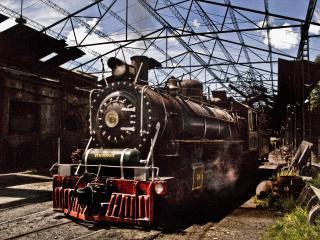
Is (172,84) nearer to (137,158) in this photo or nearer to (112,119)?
(112,119)

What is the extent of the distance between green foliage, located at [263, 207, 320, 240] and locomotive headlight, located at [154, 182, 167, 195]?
1809 millimetres

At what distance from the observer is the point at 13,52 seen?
14797mm

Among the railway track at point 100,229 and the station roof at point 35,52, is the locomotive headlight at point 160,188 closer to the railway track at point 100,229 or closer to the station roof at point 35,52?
the railway track at point 100,229

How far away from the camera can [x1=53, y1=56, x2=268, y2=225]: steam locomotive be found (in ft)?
20.6

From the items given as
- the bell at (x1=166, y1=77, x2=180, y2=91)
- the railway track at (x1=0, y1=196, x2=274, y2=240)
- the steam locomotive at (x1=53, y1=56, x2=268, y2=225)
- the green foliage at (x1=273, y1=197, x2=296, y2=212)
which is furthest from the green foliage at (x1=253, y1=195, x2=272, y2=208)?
the bell at (x1=166, y1=77, x2=180, y2=91)

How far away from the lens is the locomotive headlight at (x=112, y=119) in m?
7.18

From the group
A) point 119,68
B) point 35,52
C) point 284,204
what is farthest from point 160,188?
point 35,52

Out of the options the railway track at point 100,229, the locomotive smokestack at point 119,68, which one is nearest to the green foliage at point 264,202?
the railway track at point 100,229

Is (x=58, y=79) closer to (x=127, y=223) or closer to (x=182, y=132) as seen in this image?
(x=182, y=132)

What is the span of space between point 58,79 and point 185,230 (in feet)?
42.8

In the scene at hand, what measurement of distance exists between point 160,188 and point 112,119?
6.43 feet

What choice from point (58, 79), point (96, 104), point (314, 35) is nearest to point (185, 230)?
point (96, 104)

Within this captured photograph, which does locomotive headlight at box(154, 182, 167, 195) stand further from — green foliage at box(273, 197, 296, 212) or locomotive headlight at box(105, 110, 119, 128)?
green foliage at box(273, 197, 296, 212)

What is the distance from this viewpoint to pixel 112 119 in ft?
23.7
